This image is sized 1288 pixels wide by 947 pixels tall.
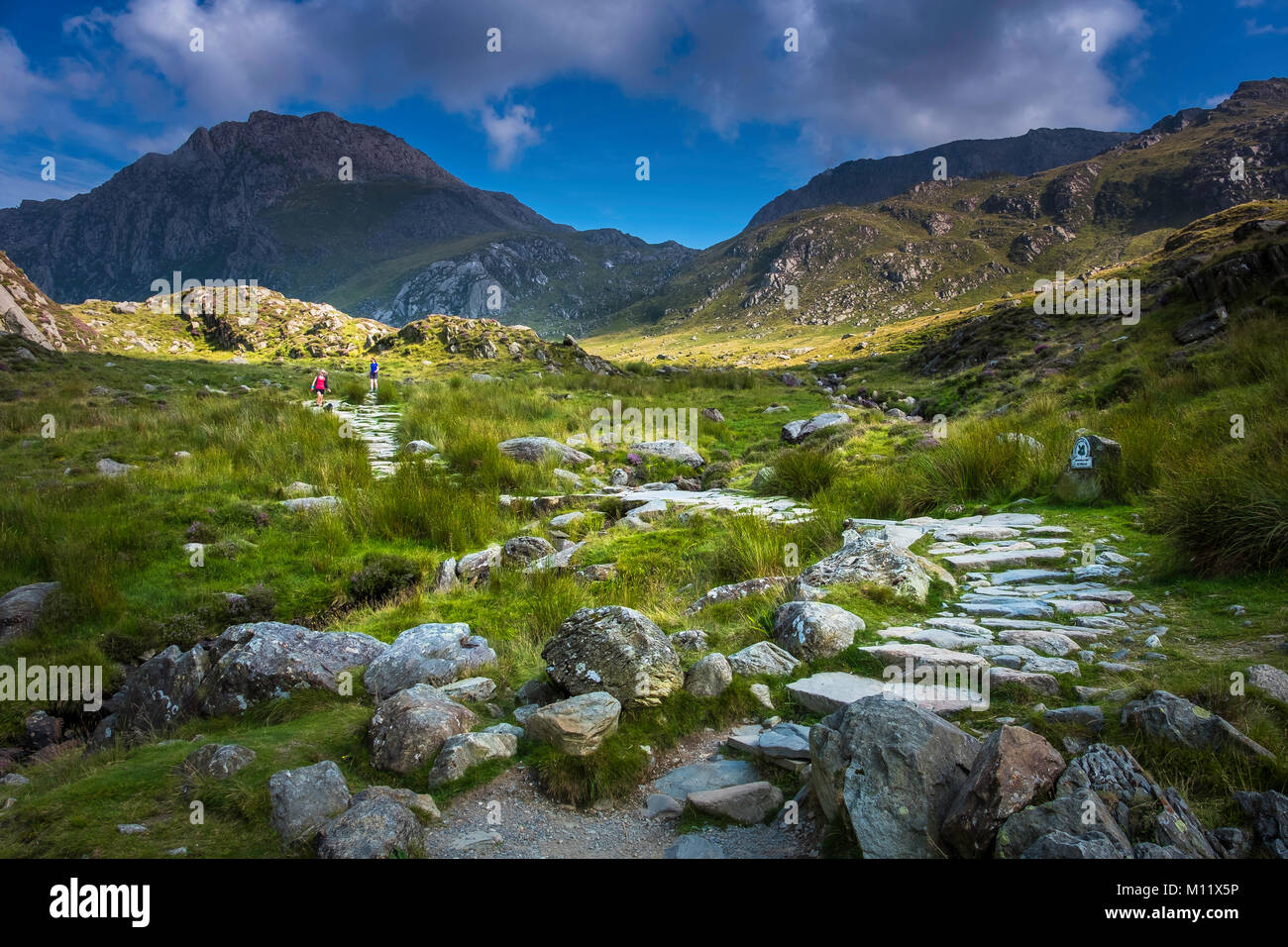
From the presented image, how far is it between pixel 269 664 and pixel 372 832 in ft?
9.09

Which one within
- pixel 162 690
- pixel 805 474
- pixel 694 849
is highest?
pixel 805 474

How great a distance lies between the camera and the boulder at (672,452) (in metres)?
14.2

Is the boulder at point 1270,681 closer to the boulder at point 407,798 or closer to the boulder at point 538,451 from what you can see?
the boulder at point 407,798

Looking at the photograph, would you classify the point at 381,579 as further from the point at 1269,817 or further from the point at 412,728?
the point at 1269,817

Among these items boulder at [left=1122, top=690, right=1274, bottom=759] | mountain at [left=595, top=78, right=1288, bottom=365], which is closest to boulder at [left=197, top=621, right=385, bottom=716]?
boulder at [left=1122, top=690, right=1274, bottom=759]

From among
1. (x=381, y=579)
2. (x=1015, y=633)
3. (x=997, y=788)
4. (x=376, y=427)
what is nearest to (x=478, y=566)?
(x=381, y=579)

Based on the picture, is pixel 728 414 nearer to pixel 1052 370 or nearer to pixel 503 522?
pixel 1052 370

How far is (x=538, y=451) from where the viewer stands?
12609 millimetres

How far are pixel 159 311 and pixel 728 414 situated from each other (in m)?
60.4

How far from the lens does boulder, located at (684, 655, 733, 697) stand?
4.04 metres

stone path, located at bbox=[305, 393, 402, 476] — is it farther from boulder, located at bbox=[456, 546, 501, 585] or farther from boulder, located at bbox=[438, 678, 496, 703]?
boulder, located at bbox=[438, 678, 496, 703]

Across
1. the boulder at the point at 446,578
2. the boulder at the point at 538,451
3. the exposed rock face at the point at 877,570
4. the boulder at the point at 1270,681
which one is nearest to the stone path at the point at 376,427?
the boulder at the point at 538,451

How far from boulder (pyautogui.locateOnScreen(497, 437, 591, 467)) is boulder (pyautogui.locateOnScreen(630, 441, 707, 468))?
5.77 feet

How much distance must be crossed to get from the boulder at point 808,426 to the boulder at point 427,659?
Result: 1143 centimetres
